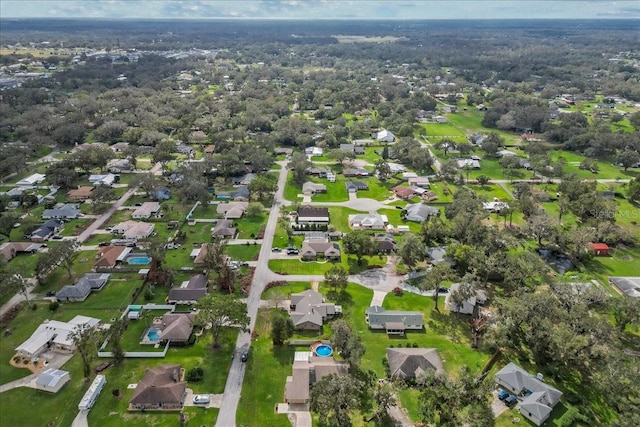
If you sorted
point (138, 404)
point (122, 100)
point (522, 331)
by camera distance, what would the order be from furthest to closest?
point (122, 100), point (522, 331), point (138, 404)

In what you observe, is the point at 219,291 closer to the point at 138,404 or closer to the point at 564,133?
the point at 138,404

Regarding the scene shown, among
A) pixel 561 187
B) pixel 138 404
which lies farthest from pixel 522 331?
pixel 561 187

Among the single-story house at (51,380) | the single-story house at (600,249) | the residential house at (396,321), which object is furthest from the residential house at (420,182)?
the single-story house at (51,380)

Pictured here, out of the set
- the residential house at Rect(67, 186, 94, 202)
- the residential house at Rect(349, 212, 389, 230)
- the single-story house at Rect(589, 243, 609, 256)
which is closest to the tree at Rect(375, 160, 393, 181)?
the residential house at Rect(349, 212, 389, 230)

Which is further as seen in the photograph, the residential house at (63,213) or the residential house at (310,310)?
the residential house at (63,213)

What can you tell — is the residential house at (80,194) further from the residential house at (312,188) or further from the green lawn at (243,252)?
the residential house at (312,188)

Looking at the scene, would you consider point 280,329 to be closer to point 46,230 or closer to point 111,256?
point 111,256
